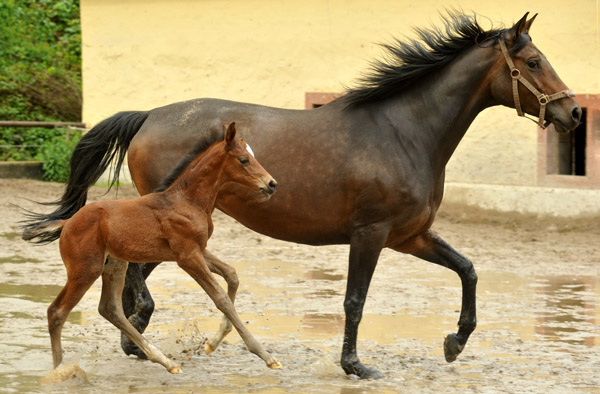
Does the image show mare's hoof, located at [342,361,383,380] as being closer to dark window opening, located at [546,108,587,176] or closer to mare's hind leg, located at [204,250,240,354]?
mare's hind leg, located at [204,250,240,354]

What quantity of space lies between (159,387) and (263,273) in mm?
4020

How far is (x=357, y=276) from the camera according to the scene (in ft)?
18.6

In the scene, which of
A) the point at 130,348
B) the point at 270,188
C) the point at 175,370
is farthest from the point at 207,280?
the point at 130,348

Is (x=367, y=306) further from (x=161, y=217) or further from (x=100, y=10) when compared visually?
(x=100, y=10)

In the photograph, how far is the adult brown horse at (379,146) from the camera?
5.69 meters

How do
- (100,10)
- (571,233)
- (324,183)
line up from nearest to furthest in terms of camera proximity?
1. (324,183)
2. (571,233)
3. (100,10)

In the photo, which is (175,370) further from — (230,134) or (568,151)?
(568,151)

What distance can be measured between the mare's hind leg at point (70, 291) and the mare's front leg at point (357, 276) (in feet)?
4.91

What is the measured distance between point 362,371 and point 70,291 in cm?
175

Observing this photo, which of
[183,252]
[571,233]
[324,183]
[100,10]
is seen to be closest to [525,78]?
[324,183]

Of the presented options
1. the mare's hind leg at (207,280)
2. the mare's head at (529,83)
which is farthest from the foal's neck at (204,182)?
the mare's head at (529,83)

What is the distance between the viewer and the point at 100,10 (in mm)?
15156

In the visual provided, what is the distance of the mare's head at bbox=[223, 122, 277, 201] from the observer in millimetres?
5164

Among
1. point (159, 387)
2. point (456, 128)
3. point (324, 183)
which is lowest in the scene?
point (159, 387)
